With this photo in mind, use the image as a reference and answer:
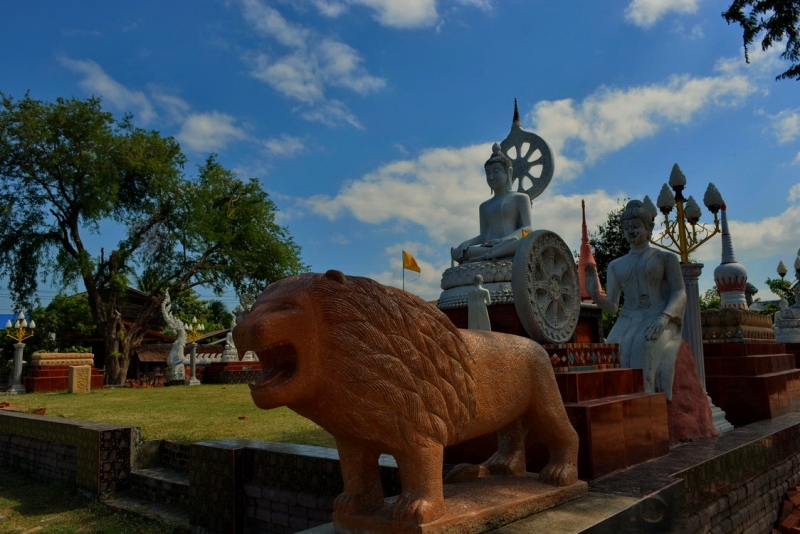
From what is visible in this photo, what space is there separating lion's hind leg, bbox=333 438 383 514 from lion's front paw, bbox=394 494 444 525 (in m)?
0.29


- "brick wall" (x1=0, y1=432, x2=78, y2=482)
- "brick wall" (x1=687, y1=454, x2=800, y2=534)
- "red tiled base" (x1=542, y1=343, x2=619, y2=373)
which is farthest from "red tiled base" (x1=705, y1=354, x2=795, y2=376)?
"brick wall" (x1=0, y1=432, x2=78, y2=482)

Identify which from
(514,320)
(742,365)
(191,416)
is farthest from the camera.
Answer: (191,416)

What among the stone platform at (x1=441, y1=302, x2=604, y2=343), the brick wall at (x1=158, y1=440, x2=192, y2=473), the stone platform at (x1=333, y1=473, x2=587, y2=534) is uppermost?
the stone platform at (x1=441, y1=302, x2=604, y2=343)

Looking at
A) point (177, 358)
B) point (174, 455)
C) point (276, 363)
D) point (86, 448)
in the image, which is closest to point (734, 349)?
point (276, 363)

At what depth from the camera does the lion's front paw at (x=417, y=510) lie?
98.9 inches

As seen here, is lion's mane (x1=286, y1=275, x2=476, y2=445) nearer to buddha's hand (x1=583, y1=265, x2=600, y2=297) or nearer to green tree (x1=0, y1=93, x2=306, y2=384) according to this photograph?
buddha's hand (x1=583, y1=265, x2=600, y2=297)

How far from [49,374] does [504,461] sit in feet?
Result: 55.6

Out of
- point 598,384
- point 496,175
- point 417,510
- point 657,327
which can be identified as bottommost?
point 417,510

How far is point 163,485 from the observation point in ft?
21.2

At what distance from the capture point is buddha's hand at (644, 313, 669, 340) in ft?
17.6

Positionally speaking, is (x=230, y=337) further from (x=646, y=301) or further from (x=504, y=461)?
(x=504, y=461)

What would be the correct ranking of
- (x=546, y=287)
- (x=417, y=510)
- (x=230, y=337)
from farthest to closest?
(x=230, y=337)
(x=546, y=287)
(x=417, y=510)

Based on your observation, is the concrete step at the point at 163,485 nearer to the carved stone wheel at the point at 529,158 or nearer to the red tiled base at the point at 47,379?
the carved stone wheel at the point at 529,158

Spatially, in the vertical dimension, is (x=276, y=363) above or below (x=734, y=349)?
above
